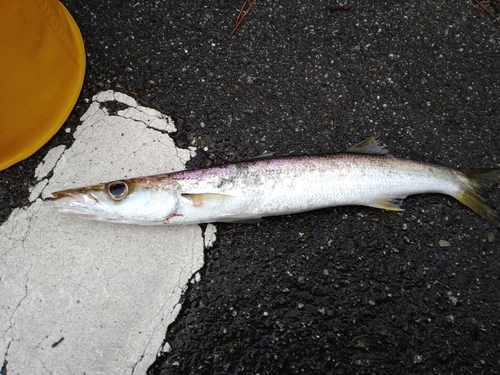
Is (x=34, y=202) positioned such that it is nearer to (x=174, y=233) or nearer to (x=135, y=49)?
(x=174, y=233)

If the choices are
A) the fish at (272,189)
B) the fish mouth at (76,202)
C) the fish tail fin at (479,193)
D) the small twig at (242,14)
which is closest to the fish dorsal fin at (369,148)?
the fish at (272,189)

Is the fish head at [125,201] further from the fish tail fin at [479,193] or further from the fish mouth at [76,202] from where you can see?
the fish tail fin at [479,193]

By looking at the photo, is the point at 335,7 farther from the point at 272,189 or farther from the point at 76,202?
the point at 76,202

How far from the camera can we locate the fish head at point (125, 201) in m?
3.14

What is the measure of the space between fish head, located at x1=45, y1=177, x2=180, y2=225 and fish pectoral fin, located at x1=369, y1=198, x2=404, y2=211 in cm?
182

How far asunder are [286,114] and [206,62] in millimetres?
1011

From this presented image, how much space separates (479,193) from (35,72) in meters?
4.10

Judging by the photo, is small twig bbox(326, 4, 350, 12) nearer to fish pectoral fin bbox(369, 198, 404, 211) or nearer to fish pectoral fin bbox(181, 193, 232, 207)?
fish pectoral fin bbox(369, 198, 404, 211)

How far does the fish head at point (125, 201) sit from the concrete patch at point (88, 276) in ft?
1.06

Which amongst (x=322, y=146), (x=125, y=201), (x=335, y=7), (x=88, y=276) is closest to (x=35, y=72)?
(x=125, y=201)

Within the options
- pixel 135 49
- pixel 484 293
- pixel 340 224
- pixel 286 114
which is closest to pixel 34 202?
pixel 135 49

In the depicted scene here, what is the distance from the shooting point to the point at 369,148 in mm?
3654

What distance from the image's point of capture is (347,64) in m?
4.14

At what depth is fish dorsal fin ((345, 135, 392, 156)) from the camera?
3627 millimetres
